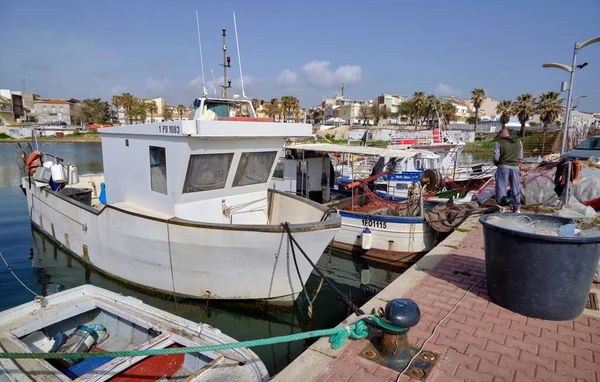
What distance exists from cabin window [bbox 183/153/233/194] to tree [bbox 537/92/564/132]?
50631 millimetres

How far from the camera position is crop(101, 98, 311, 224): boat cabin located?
6.02 metres

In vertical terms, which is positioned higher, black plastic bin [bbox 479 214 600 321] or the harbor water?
black plastic bin [bbox 479 214 600 321]

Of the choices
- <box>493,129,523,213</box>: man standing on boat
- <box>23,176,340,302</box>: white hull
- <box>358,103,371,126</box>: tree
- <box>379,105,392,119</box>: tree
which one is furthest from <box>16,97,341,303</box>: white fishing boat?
<box>379,105,392,119</box>: tree

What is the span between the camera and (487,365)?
3355 millimetres

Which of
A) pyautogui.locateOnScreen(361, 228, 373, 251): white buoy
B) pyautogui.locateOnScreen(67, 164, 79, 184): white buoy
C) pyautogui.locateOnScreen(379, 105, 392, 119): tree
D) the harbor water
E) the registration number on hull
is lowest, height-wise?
the harbor water

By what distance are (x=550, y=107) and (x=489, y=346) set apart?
5275 centimetres

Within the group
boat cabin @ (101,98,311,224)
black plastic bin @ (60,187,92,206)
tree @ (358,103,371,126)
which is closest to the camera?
boat cabin @ (101,98,311,224)

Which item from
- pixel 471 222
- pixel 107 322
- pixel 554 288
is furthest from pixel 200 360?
pixel 471 222

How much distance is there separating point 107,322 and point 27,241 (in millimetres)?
9135

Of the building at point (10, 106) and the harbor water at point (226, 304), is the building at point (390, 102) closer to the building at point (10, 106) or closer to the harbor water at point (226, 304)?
the building at point (10, 106)

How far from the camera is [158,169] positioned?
659 centimetres

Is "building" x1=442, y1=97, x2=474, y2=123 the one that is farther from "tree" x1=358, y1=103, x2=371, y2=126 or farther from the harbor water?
the harbor water

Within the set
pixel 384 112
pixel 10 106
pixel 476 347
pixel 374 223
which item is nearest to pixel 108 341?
pixel 476 347

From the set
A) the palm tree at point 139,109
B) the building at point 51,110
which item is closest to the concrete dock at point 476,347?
the palm tree at point 139,109
